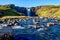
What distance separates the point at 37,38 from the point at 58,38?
278cm

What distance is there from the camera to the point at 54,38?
26656mm

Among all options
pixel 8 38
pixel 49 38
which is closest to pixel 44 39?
pixel 49 38

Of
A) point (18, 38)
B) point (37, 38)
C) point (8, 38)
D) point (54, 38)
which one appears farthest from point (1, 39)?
point (54, 38)

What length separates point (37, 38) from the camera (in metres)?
26.6

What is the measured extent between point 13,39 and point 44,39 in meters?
4.01

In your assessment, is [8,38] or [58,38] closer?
[8,38]

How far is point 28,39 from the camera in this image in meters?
26.0

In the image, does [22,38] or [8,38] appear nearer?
[8,38]

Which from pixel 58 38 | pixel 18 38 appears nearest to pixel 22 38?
pixel 18 38

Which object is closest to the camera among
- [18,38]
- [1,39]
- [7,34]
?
[1,39]

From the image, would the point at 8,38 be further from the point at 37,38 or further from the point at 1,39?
the point at 37,38

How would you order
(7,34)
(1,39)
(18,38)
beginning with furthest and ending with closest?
(18,38), (7,34), (1,39)

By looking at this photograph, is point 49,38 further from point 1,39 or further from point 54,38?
point 1,39

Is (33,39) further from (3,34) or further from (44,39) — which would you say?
(3,34)
